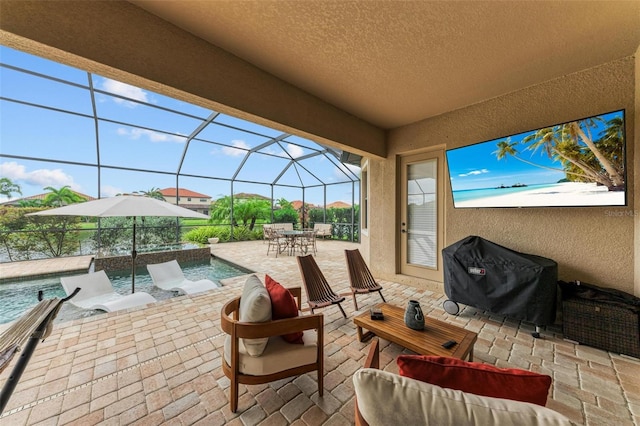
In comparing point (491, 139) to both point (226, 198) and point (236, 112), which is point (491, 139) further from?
point (226, 198)

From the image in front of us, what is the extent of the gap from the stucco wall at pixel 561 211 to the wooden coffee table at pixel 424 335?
1.92 meters

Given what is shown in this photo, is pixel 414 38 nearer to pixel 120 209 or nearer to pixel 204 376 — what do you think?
pixel 204 376

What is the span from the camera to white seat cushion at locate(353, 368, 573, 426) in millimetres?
663

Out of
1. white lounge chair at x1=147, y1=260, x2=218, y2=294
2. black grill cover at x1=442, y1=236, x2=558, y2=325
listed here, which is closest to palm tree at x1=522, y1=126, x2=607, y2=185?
black grill cover at x1=442, y1=236, x2=558, y2=325

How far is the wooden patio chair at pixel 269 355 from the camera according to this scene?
1609 millimetres

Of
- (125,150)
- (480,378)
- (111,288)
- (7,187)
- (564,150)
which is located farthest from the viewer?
(125,150)

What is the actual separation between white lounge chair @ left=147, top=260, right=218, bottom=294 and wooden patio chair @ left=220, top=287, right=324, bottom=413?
9.30 ft

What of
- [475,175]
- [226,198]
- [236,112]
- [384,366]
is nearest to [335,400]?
Result: [384,366]

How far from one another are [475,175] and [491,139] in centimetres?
54

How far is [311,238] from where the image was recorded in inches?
356

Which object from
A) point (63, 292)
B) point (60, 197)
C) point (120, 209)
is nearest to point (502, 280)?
point (120, 209)

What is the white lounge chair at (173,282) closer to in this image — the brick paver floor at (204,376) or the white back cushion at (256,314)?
the brick paver floor at (204,376)

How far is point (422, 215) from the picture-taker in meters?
4.43

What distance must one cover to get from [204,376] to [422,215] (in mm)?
4052
